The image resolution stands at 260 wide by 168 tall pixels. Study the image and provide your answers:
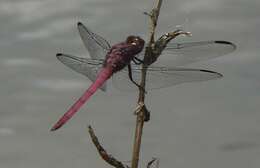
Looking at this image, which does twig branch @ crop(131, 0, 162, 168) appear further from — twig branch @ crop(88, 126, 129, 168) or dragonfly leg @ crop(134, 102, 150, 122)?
twig branch @ crop(88, 126, 129, 168)

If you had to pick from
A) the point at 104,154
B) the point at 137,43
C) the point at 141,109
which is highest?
the point at 137,43

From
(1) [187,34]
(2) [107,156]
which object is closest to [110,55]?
(1) [187,34]

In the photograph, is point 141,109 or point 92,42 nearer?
point 141,109

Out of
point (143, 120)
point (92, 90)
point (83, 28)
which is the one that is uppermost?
point (83, 28)

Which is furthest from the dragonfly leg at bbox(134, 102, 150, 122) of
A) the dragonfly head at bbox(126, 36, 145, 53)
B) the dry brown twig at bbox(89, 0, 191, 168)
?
the dragonfly head at bbox(126, 36, 145, 53)

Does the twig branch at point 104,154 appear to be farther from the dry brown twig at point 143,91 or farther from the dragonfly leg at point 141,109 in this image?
the dragonfly leg at point 141,109

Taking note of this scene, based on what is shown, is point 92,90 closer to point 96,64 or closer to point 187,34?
point 96,64

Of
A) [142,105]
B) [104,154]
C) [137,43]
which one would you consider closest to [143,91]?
[142,105]

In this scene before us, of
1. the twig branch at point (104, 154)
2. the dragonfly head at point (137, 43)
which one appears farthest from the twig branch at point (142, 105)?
the dragonfly head at point (137, 43)

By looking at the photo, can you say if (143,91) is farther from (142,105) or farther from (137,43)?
(137,43)

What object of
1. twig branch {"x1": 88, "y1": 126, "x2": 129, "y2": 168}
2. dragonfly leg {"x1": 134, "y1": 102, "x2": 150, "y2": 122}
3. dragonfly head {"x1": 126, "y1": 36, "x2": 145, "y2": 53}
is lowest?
twig branch {"x1": 88, "y1": 126, "x2": 129, "y2": 168}

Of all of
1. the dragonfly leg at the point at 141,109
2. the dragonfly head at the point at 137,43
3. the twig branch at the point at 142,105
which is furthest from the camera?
the dragonfly head at the point at 137,43
